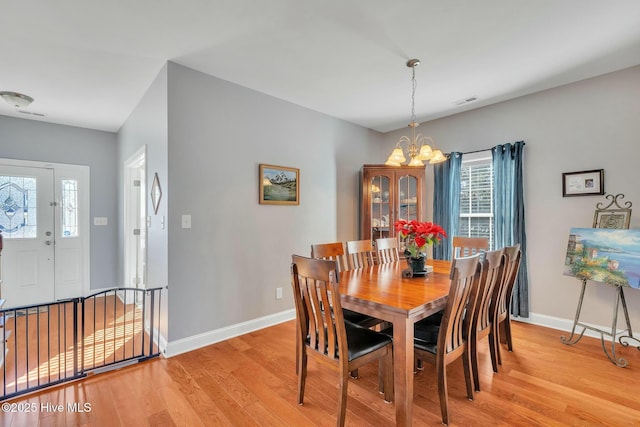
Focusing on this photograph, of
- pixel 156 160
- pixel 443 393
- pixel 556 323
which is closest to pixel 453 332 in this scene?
pixel 443 393

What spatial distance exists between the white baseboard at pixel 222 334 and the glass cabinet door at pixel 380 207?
170 centimetres

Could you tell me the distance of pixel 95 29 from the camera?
219 cm

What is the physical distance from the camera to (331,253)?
2.73m

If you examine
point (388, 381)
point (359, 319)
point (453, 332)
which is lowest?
point (388, 381)

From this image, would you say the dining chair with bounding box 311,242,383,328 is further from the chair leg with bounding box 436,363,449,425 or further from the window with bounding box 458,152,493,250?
the window with bounding box 458,152,493,250

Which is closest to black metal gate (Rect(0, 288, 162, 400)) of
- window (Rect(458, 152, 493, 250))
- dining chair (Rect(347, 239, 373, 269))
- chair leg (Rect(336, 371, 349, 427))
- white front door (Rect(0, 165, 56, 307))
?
white front door (Rect(0, 165, 56, 307))

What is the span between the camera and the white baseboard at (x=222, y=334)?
268cm

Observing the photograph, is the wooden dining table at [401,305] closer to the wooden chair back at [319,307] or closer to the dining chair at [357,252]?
the wooden chair back at [319,307]

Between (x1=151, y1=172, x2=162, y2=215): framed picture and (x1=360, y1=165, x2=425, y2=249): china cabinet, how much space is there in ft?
8.69

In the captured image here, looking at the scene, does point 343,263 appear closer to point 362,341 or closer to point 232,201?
point 362,341

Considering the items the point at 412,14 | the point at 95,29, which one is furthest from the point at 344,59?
the point at 95,29

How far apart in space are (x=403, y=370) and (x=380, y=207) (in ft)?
9.51

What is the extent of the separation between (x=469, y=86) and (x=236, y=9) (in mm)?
2521

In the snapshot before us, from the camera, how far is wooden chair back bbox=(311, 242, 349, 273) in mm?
2600
